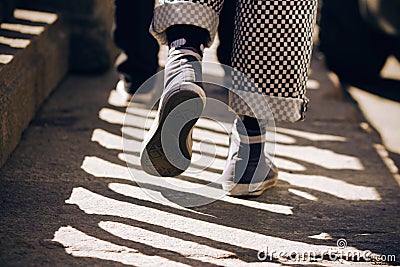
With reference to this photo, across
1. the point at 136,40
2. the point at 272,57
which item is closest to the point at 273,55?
the point at 272,57

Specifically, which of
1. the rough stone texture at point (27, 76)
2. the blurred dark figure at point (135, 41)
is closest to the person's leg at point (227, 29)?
the blurred dark figure at point (135, 41)

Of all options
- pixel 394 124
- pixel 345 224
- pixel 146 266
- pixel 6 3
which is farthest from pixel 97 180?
pixel 394 124

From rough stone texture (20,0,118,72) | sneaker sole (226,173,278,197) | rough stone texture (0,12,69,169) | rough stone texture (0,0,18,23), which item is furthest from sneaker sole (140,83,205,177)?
rough stone texture (20,0,118,72)

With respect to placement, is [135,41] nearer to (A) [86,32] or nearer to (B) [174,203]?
(A) [86,32]

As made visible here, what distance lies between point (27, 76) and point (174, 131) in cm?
93

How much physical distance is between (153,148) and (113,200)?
299 mm

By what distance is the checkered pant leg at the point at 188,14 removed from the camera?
1887 millimetres

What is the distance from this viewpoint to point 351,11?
3.35m

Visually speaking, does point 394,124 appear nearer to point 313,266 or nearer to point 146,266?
point 313,266

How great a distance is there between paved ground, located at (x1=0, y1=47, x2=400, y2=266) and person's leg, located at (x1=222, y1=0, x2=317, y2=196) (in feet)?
1.02

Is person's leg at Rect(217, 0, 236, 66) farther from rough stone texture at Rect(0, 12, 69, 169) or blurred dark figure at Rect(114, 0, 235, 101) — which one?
rough stone texture at Rect(0, 12, 69, 169)

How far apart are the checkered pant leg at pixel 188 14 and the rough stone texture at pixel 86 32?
1.38 metres

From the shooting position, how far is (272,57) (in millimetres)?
1934

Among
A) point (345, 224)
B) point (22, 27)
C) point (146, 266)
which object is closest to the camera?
point (146, 266)
